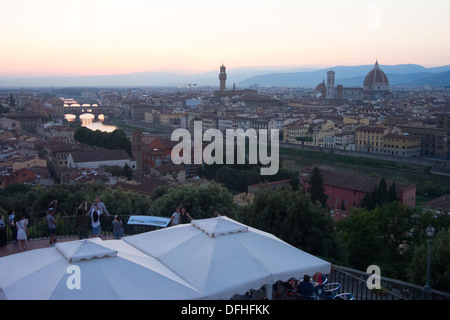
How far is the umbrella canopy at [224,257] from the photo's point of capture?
2093mm

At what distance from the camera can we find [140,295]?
186 centimetres

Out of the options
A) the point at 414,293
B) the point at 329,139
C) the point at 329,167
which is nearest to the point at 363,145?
the point at 329,139

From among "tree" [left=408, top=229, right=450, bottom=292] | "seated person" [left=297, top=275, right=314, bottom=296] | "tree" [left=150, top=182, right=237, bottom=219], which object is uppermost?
"seated person" [left=297, top=275, right=314, bottom=296]

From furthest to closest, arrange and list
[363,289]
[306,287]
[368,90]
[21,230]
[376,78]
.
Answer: [376,78] → [368,90] → [21,230] → [363,289] → [306,287]

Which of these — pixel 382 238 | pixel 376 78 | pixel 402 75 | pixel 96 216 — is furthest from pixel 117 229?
pixel 402 75

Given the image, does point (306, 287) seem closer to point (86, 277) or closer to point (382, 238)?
point (86, 277)

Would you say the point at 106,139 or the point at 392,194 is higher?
the point at 106,139

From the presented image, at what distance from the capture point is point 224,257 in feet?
7.41

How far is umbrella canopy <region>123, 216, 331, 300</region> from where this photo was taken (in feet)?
6.87

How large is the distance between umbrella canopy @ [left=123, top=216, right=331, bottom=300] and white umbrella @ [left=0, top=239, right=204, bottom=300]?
0.35 ft

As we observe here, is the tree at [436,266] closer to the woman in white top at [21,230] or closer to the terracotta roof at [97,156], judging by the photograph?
the woman in white top at [21,230]

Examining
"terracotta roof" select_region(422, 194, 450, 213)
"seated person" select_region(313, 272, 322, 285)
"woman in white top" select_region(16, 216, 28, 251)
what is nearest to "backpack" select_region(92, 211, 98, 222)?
"woman in white top" select_region(16, 216, 28, 251)

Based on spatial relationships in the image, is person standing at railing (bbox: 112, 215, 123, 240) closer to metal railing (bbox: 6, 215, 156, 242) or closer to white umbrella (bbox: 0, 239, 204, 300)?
metal railing (bbox: 6, 215, 156, 242)

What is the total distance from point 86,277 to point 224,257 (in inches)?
25.9
